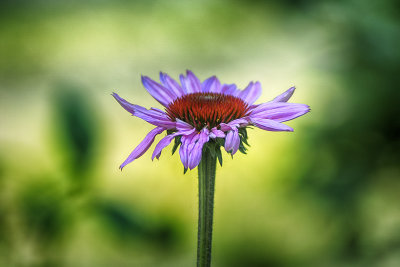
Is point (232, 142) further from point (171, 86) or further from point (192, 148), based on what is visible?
point (171, 86)

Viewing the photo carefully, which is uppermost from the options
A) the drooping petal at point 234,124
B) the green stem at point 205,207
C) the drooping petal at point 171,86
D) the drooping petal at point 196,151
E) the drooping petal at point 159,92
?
the drooping petal at point 171,86

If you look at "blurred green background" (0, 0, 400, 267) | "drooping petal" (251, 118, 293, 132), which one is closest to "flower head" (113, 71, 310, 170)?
"drooping petal" (251, 118, 293, 132)

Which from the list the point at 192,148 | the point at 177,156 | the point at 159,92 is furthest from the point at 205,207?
the point at 177,156

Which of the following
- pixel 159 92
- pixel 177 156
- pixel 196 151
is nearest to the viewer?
pixel 196 151

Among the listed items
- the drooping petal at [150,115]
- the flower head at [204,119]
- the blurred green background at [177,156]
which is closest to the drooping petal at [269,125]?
the flower head at [204,119]

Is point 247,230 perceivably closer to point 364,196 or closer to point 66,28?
point 364,196

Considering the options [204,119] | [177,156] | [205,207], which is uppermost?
[177,156]

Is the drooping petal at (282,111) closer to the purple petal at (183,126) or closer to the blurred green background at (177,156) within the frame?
the purple petal at (183,126)

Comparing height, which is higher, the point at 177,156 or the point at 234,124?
the point at 177,156
